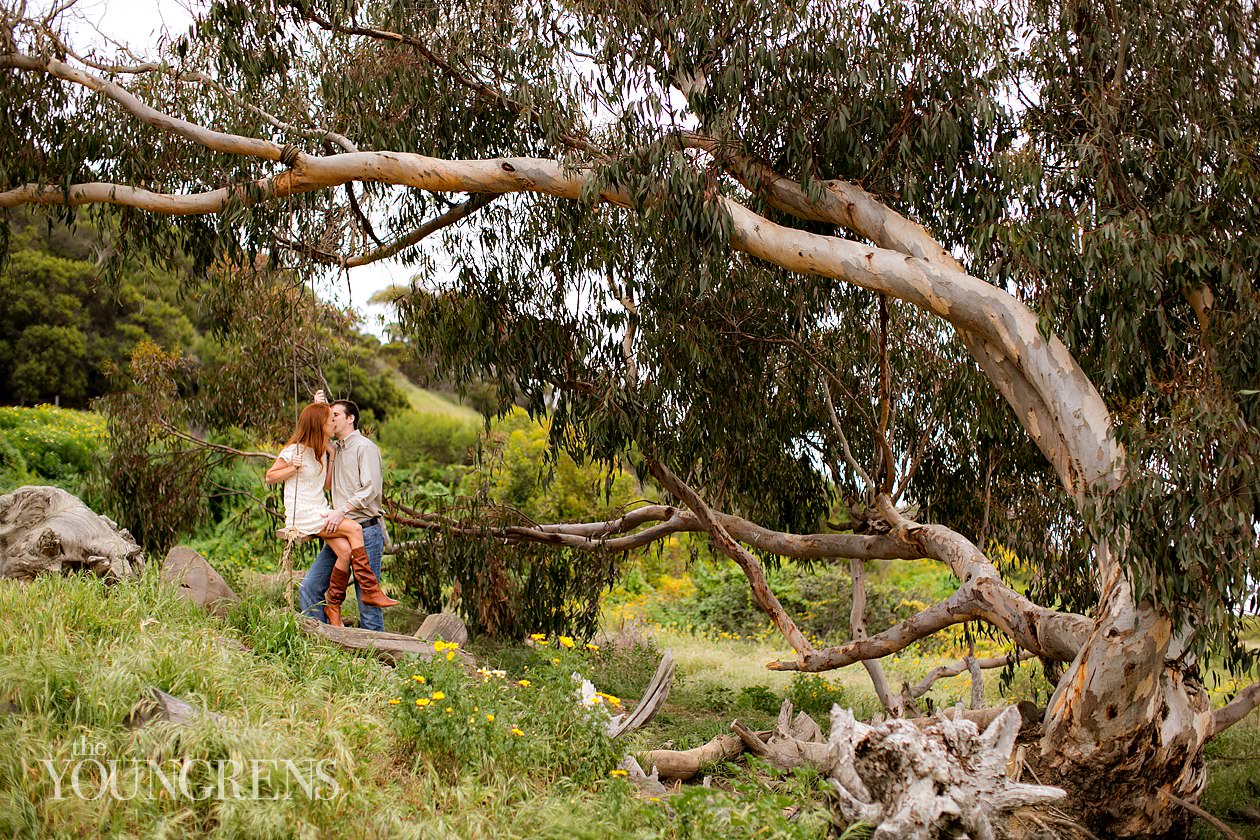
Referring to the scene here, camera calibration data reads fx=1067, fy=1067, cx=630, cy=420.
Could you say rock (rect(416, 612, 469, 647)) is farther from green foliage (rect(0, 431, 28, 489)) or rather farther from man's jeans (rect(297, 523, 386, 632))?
green foliage (rect(0, 431, 28, 489))

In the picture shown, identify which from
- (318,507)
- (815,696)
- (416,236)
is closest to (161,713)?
(318,507)

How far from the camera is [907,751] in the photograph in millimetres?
4754

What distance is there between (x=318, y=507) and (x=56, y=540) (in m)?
1.42

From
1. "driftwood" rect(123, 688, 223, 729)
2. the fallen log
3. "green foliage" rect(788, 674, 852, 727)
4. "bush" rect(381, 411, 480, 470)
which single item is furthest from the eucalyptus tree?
"bush" rect(381, 411, 480, 470)

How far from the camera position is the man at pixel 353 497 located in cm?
652

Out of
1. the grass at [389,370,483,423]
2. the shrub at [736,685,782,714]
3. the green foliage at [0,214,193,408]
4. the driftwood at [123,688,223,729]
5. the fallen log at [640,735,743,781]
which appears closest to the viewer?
the driftwood at [123,688,223,729]

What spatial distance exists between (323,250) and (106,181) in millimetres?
1879

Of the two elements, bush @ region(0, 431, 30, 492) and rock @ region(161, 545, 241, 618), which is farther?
bush @ region(0, 431, 30, 492)

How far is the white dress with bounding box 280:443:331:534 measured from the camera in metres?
6.42

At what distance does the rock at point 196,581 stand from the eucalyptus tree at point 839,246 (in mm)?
2476

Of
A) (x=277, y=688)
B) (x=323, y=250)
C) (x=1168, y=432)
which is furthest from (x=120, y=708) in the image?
(x=323, y=250)

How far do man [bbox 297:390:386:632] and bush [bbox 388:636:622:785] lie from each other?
148cm

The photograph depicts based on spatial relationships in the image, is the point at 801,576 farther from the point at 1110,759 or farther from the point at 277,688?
the point at 277,688

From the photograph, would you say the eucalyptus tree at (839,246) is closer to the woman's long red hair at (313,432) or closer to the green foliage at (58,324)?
the woman's long red hair at (313,432)
